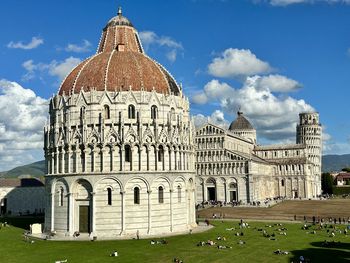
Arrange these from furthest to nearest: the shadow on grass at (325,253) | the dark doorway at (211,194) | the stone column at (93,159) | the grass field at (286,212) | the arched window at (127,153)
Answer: the dark doorway at (211,194) → the grass field at (286,212) → the arched window at (127,153) → the stone column at (93,159) → the shadow on grass at (325,253)

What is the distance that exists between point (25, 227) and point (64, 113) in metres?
21.2

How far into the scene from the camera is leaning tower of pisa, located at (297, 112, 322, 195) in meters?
158

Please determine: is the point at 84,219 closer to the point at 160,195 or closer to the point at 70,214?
the point at 70,214

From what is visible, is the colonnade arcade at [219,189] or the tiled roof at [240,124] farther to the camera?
the tiled roof at [240,124]

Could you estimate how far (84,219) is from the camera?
57.0 metres

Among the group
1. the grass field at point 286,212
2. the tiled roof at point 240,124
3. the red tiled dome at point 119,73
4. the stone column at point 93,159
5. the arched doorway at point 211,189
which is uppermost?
the tiled roof at point 240,124

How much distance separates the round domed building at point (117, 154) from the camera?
2208 inches

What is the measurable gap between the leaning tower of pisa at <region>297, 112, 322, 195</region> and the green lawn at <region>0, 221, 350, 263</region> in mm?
104746

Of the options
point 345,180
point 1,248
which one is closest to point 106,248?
point 1,248

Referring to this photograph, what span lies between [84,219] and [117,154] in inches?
373

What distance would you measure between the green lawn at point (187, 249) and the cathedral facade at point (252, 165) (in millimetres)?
58888

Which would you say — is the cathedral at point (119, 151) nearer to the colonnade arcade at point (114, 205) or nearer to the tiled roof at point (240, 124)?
the colonnade arcade at point (114, 205)

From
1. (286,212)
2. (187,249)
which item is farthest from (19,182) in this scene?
(187,249)

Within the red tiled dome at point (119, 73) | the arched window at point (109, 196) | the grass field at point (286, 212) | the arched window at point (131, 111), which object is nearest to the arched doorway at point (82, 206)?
the arched window at point (109, 196)
